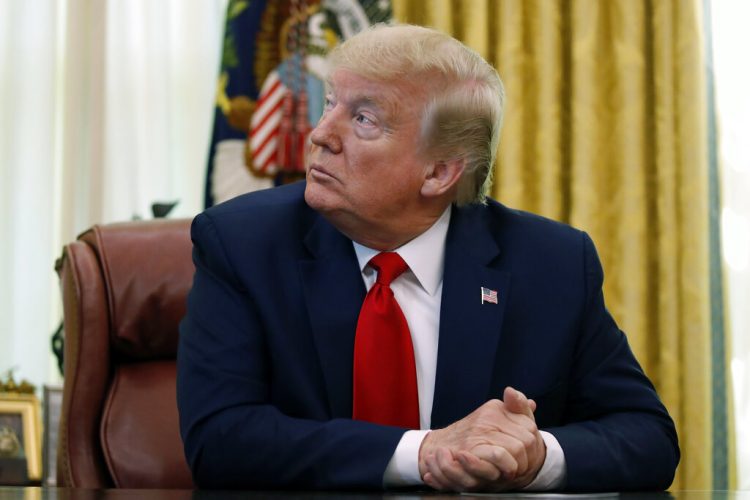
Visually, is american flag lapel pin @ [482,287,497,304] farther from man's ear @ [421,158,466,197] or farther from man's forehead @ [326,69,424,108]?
man's forehead @ [326,69,424,108]

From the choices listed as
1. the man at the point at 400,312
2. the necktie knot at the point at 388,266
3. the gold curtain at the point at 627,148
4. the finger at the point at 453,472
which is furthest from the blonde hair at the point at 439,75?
the gold curtain at the point at 627,148

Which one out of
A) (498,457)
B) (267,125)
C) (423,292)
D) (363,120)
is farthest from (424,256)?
(267,125)

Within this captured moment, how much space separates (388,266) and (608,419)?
19.2 inches

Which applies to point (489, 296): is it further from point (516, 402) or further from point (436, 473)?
point (436, 473)

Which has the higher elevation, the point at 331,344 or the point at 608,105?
the point at 608,105

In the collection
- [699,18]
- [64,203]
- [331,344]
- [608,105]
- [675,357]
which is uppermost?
[699,18]

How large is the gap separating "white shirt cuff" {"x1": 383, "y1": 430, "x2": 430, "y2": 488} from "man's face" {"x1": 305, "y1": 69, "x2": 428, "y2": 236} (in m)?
0.46

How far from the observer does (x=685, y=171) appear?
12.5ft

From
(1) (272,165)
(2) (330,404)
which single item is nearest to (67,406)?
(2) (330,404)

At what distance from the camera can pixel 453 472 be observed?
1577 millimetres

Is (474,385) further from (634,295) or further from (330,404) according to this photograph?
(634,295)

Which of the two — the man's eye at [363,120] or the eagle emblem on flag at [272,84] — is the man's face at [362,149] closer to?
the man's eye at [363,120]

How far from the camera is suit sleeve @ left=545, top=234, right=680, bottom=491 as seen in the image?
176 cm

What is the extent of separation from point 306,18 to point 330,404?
2310 millimetres
